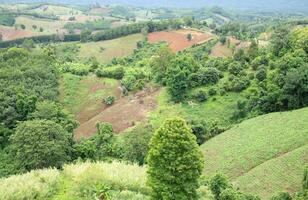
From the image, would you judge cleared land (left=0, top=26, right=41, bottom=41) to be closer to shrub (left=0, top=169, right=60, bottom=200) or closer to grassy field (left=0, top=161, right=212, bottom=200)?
shrub (left=0, top=169, right=60, bottom=200)

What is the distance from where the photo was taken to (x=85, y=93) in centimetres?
7744

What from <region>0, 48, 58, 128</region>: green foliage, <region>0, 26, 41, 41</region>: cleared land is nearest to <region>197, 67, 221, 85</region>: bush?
<region>0, 48, 58, 128</region>: green foliage

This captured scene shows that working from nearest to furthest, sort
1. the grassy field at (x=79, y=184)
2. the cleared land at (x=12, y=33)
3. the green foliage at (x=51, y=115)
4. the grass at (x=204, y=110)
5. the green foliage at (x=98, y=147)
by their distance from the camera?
1. the grassy field at (x=79, y=184)
2. the green foliage at (x=98, y=147)
3. the green foliage at (x=51, y=115)
4. the grass at (x=204, y=110)
5. the cleared land at (x=12, y=33)

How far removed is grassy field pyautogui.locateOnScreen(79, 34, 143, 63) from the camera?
118 metres

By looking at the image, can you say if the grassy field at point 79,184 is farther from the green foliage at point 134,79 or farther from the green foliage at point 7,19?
the green foliage at point 7,19

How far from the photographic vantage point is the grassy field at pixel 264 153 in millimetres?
40906

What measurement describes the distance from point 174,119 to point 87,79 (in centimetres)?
5645

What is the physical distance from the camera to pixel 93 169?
28.0 metres

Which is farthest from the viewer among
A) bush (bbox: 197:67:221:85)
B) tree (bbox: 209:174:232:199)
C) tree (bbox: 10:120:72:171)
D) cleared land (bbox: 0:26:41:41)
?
cleared land (bbox: 0:26:41:41)

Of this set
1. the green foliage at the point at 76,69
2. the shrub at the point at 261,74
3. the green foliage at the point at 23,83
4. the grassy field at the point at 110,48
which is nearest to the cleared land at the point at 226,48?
the grassy field at the point at 110,48

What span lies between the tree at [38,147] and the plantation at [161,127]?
104 millimetres

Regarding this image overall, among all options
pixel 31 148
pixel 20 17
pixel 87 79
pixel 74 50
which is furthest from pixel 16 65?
pixel 20 17

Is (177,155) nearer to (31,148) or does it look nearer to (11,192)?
(11,192)

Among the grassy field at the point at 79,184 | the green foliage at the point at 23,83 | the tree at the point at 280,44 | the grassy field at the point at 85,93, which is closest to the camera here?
the grassy field at the point at 79,184
